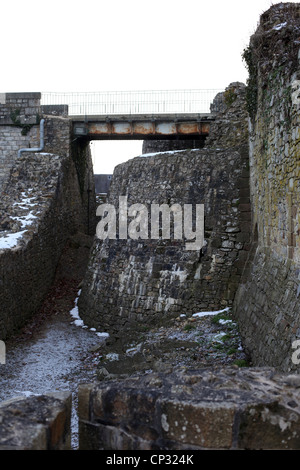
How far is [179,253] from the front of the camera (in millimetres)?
10469

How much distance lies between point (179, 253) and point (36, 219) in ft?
17.3

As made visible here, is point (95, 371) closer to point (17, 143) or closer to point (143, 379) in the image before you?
point (143, 379)

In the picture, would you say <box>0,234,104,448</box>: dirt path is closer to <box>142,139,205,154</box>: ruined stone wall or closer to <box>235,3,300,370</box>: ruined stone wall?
<box>235,3,300,370</box>: ruined stone wall

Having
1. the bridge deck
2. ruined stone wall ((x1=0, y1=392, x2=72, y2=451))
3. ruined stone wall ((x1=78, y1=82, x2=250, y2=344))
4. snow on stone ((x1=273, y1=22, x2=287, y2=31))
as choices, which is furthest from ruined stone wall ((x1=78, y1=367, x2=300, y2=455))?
the bridge deck

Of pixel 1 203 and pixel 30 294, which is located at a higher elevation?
pixel 1 203

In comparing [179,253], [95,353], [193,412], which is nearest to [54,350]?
[95,353]

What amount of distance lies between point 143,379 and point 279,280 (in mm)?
3716

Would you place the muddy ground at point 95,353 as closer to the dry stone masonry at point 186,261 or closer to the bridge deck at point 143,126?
the dry stone masonry at point 186,261

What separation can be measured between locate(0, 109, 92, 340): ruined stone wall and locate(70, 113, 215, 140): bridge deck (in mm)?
804

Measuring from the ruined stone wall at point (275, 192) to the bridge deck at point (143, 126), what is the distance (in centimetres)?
685

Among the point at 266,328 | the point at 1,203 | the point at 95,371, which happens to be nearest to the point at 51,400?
the point at 266,328

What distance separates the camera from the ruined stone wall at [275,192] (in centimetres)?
563

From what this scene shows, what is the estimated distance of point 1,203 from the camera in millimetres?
14438

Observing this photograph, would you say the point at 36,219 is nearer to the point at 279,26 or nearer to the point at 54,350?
the point at 54,350
